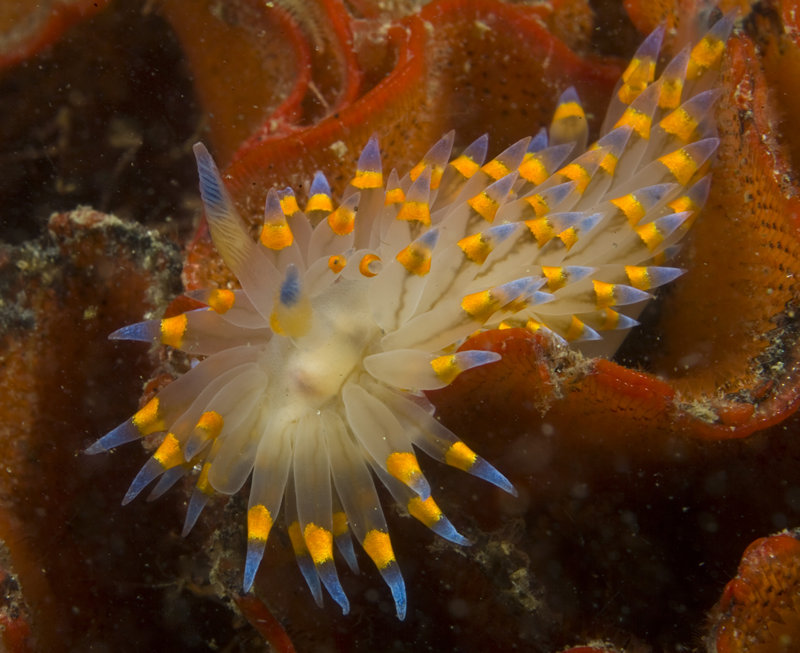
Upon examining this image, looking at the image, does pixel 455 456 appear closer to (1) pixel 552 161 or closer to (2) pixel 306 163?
(1) pixel 552 161

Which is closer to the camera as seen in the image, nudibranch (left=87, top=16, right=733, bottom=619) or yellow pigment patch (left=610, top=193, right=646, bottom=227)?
nudibranch (left=87, top=16, right=733, bottom=619)

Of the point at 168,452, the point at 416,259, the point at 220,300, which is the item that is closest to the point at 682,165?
the point at 416,259

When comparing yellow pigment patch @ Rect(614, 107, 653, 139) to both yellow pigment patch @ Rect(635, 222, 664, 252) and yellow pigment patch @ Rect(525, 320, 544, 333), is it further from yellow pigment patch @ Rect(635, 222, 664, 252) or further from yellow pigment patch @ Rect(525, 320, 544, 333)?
yellow pigment patch @ Rect(525, 320, 544, 333)

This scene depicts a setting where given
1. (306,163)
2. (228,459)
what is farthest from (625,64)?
(228,459)

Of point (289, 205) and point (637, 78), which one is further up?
point (637, 78)

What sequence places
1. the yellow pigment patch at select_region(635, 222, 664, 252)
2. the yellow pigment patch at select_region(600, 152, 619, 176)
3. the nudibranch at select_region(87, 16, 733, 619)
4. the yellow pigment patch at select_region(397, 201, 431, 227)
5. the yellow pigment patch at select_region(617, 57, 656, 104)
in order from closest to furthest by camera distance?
the nudibranch at select_region(87, 16, 733, 619), the yellow pigment patch at select_region(397, 201, 431, 227), the yellow pigment patch at select_region(635, 222, 664, 252), the yellow pigment patch at select_region(600, 152, 619, 176), the yellow pigment patch at select_region(617, 57, 656, 104)

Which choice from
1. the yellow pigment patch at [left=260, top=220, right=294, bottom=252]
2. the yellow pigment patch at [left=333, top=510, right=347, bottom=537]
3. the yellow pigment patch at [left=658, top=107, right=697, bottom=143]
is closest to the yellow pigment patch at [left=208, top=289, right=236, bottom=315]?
the yellow pigment patch at [left=260, top=220, right=294, bottom=252]

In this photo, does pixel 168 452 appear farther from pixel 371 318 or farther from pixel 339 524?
pixel 371 318
